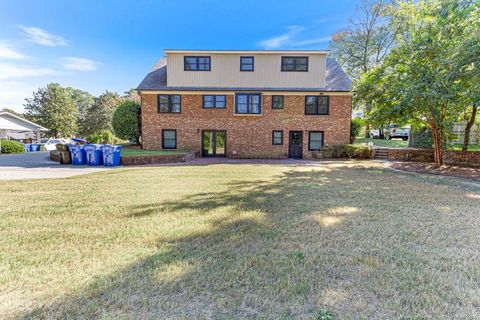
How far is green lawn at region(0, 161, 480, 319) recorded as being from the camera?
2.30 metres

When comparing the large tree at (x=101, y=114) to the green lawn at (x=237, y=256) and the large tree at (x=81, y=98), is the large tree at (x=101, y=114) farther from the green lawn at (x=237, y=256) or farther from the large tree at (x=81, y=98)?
the green lawn at (x=237, y=256)

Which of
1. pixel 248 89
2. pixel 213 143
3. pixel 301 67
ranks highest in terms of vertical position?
pixel 301 67

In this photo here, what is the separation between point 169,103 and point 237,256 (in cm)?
1579

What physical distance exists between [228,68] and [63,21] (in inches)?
441

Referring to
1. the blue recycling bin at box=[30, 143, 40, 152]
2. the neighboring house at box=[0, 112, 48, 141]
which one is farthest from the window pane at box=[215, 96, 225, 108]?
the blue recycling bin at box=[30, 143, 40, 152]

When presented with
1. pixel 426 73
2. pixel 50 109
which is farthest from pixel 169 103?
pixel 50 109

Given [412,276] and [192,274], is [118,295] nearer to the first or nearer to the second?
[192,274]

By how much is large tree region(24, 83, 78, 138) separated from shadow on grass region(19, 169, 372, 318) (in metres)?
45.8

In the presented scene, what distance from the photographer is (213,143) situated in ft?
57.9

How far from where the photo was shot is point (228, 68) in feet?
56.5

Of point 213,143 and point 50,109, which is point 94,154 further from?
point 50,109

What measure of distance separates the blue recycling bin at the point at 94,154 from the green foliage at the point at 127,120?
567 cm

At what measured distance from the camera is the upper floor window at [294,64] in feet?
55.7

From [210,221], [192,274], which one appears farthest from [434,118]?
[192,274]
